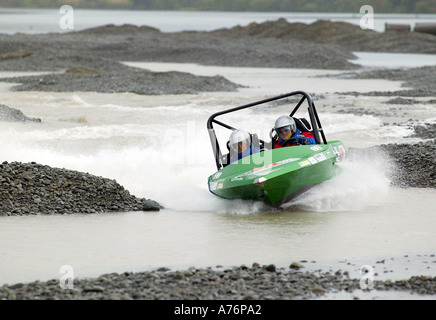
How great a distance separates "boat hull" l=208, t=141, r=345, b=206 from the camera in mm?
11820

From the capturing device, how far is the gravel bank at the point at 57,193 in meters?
12.0

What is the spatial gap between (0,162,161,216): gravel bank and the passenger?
151 cm

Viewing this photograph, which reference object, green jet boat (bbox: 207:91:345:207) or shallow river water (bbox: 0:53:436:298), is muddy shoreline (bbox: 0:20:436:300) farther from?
green jet boat (bbox: 207:91:345:207)

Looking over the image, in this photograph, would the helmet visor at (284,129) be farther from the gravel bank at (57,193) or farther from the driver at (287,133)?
the gravel bank at (57,193)

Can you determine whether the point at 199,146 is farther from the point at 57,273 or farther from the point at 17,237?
the point at 57,273

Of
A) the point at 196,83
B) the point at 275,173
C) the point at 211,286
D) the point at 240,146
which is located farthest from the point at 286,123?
the point at 196,83

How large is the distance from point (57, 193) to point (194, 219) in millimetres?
2188

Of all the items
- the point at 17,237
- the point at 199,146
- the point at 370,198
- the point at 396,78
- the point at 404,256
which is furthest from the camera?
the point at 396,78

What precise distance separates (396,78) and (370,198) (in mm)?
28300

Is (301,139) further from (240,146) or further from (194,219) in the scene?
(194,219)

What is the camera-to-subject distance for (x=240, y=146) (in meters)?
12.7

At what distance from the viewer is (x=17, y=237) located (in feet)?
34.4

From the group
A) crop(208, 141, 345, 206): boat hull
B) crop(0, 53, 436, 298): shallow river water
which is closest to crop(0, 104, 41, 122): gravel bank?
crop(0, 53, 436, 298): shallow river water
